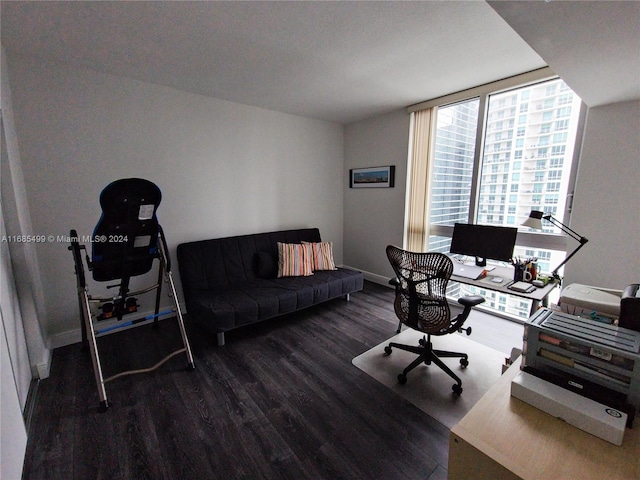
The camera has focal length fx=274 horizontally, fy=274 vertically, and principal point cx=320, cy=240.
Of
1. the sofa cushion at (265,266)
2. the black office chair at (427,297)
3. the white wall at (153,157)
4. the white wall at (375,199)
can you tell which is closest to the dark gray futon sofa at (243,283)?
the sofa cushion at (265,266)

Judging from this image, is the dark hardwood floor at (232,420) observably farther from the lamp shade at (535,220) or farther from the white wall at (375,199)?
the white wall at (375,199)

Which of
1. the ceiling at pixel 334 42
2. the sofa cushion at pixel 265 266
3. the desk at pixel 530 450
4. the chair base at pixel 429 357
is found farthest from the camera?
the sofa cushion at pixel 265 266

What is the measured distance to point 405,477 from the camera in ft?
4.59

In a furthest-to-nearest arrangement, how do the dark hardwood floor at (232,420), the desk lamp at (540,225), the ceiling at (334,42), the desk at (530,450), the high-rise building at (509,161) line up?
the high-rise building at (509,161) < the desk lamp at (540,225) < the dark hardwood floor at (232,420) < the ceiling at (334,42) < the desk at (530,450)

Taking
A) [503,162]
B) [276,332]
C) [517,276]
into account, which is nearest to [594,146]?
[503,162]

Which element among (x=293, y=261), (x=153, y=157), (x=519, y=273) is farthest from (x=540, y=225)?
(x=153, y=157)

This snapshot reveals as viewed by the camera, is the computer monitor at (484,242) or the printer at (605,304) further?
the computer monitor at (484,242)

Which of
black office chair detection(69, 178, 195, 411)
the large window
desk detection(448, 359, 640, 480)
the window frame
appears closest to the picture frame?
the large window

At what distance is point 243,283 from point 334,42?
2.56m

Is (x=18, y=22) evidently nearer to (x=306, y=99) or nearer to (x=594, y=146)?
(x=306, y=99)

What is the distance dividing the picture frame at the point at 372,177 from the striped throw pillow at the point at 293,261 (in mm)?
1528

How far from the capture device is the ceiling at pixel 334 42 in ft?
4.09

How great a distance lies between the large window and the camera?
2.57 metres

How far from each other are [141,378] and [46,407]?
0.54 metres
